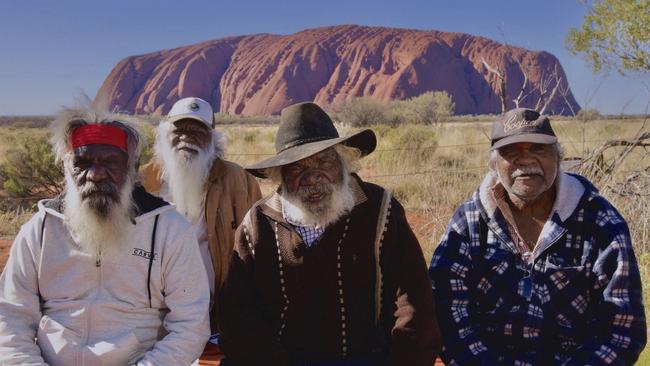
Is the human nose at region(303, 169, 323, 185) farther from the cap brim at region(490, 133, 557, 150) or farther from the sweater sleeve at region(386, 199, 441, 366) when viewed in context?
the cap brim at region(490, 133, 557, 150)

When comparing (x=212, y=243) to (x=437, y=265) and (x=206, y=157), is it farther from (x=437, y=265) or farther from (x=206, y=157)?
(x=437, y=265)

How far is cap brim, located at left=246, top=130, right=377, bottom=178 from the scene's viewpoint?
2521 mm

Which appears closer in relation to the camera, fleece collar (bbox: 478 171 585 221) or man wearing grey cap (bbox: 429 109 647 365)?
man wearing grey cap (bbox: 429 109 647 365)

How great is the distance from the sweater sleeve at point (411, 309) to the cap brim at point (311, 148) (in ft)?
1.26

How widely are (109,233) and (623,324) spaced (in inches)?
86.3

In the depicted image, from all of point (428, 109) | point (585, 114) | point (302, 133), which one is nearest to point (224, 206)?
point (302, 133)

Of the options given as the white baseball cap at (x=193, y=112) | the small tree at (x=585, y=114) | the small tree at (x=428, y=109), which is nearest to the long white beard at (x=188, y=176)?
the white baseball cap at (x=193, y=112)

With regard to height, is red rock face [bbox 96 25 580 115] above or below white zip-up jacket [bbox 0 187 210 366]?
above

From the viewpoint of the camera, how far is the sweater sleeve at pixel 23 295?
2381 millimetres

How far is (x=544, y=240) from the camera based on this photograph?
2648 millimetres

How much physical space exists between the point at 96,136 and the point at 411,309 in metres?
1.51

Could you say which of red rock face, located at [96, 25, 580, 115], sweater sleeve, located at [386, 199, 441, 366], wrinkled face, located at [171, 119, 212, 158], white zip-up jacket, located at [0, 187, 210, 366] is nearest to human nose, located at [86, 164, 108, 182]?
white zip-up jacket, located at [0, 187, 210, 366]

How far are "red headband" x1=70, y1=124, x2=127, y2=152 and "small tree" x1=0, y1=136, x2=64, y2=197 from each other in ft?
28.3

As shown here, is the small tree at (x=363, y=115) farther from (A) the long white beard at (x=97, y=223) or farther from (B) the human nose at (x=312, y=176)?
(A) the long white beard at (x=97, y=223)
